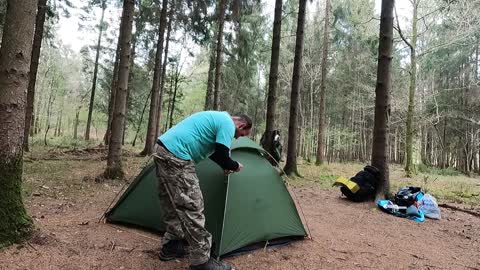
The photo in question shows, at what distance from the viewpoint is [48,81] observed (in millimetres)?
33906

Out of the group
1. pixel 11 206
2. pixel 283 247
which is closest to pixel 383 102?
pixel 283 247

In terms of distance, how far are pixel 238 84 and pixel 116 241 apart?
52.5 feet

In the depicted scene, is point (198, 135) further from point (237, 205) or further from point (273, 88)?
point (273, 88)

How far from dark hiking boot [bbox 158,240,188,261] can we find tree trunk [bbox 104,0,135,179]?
14.1 feet

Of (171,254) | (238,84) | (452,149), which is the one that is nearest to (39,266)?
(171,254)

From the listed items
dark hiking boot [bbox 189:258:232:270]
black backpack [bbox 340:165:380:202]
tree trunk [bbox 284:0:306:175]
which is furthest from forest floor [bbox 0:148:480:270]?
tree trunk [bbox 284:0:306:175]

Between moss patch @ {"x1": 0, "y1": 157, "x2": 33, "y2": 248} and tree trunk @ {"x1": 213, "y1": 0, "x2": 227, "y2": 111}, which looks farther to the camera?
tree trunk @ {"x1": 213, "y1": 0, "x2": 227, "y2": 111}

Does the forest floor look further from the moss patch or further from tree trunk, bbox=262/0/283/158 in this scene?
tree trunk, bbox=262/0/283/158

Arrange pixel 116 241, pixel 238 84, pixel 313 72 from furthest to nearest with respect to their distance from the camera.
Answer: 1. pixel 313 72
2. pixel 238 84
3. pixel 116 241

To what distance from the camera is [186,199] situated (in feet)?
11.3

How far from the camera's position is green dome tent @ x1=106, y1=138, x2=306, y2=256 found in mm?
4211

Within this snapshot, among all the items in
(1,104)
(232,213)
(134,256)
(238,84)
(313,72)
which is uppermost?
(313,72)

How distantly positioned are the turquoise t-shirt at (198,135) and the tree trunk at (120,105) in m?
4.49

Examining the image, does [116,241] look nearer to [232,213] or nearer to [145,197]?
[145,197]
